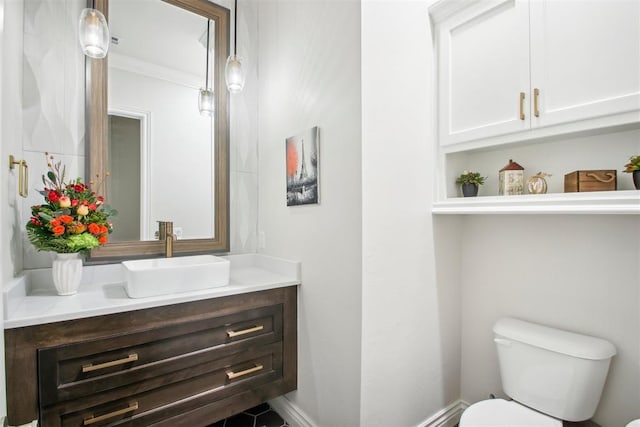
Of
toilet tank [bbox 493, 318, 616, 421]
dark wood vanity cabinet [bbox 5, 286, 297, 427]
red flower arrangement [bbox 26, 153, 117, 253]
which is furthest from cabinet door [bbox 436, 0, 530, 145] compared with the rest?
red flower arrangement [bbox 26, 153, 117, 253]

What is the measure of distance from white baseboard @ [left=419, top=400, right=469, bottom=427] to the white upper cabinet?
1.47 m

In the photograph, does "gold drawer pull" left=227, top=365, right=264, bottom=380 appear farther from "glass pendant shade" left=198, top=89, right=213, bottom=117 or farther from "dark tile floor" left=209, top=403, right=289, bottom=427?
"glass pendant shade" left=198, top=89, right=213, bottom=117

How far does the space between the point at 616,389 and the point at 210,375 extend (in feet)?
5.90

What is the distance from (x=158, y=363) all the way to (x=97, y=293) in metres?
0.44

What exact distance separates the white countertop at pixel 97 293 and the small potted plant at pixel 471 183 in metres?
0.98

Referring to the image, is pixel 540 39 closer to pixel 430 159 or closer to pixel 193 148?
pixel 430 159

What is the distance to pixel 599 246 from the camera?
144 centimetres

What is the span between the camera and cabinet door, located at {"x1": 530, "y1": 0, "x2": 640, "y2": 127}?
3.86ft

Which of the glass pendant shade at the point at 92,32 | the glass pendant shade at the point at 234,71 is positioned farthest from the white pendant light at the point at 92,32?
the glass pendant shade at the point at 234,71

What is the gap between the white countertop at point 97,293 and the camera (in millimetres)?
1237

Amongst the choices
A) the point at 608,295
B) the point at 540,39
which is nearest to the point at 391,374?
the point at 608,295

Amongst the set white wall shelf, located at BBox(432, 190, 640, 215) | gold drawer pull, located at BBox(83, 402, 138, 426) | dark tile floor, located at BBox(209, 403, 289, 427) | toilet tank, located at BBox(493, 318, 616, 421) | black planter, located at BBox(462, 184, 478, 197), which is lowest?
dark tile floor, located at BBox(209, 403, 289, 427)

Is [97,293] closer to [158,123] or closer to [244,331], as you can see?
[244,331]

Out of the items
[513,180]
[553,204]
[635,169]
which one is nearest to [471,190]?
[513,180]
